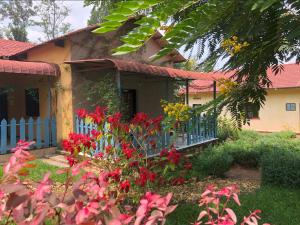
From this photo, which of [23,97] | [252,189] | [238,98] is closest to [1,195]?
[238,98]

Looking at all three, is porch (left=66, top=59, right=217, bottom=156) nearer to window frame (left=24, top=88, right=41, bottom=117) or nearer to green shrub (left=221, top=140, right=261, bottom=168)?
green shrub (left=221, top=140, right=261, bottom=168)

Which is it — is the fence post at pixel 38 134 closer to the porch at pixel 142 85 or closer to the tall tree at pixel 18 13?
the porch at pixel 142 85

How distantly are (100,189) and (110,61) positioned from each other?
781 centimetres

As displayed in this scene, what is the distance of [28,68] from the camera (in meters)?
9.98

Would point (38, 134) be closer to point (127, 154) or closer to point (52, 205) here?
point (127, 154)

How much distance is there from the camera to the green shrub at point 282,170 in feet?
24.9

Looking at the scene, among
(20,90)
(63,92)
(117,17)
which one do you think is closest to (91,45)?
(63,92)

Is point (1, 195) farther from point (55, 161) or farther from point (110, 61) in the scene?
point (55, 161)

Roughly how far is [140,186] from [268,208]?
2398 mm

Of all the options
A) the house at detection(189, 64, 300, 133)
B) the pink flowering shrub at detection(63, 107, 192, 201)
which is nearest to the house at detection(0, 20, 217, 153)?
the pink flowering shrub at detection(63, 107, 192, 201)

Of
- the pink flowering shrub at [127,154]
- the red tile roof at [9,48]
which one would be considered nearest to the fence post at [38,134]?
the red tile roof at [9,48]

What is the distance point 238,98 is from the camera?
2385 mm

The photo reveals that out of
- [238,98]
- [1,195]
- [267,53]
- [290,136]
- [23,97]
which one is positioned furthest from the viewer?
[290,136]

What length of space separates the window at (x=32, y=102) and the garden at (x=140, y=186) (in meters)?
4.20
